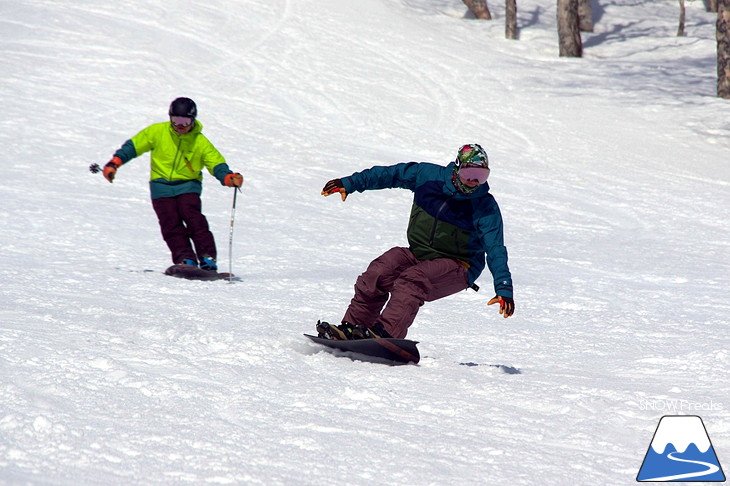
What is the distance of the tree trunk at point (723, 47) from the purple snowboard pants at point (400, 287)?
1589 cm

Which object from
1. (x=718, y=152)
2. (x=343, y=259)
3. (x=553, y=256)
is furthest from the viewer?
(x=718, y=152)

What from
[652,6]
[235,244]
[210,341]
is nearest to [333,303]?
[210,341]

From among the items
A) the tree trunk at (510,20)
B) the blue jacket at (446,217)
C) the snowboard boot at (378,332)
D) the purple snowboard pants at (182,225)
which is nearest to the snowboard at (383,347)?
the snowboard boot at (378,332)

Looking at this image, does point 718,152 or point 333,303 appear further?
point 718,152

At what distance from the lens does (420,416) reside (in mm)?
4605

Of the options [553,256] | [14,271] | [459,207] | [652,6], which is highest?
[652,6]

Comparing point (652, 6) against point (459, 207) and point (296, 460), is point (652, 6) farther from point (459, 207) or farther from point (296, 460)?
point (296, 460)

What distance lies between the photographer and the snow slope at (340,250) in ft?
13.4

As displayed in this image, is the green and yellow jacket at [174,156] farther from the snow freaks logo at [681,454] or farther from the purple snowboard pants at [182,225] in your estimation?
the snow freaks logo at [681,454]

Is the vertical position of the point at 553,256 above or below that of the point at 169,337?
below

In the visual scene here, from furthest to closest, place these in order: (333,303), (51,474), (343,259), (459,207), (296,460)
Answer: (343,259) → (333,303) → (459,207) → (296,460) → (51,474)

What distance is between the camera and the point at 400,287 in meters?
5.67

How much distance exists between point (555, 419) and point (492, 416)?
32cm

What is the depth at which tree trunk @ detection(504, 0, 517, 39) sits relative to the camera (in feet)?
86.3
